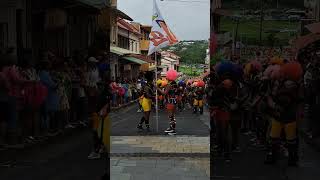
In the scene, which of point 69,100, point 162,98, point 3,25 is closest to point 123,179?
point 69,100

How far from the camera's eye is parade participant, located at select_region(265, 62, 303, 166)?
2.02m

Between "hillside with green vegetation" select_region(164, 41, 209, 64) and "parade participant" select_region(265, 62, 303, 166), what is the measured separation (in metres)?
0.36

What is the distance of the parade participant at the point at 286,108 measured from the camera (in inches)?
79.5

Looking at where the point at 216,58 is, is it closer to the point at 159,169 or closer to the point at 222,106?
the point at 222,106

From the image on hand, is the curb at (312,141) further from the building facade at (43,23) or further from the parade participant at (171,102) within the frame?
the parade participant at (171,102)

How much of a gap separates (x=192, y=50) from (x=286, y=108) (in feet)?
1.80

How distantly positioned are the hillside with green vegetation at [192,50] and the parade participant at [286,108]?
361 millimetres

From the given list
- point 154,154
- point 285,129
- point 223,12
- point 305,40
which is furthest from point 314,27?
point 154,154

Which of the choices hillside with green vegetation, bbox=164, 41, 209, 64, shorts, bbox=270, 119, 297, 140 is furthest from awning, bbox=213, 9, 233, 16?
shorts, bbox=270, 119, 297, 140

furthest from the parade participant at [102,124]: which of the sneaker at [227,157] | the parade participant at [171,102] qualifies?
the parade participant at [171,102]

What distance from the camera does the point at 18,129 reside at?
1825 mm

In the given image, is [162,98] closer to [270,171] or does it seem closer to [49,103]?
[270,171]

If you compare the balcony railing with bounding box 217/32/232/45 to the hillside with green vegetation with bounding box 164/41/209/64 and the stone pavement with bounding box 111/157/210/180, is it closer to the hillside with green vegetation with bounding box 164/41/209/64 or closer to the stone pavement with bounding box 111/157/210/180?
the hillside with green vegetation with bounding box 164/41/209/64

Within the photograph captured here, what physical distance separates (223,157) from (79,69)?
103 cm
